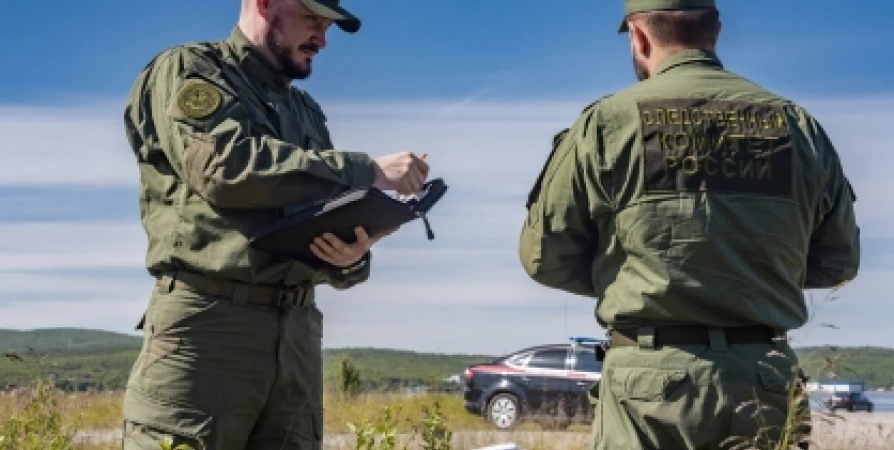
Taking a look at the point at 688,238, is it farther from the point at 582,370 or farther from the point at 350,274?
the point at 582,370

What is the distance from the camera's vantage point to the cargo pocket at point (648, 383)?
3.51m

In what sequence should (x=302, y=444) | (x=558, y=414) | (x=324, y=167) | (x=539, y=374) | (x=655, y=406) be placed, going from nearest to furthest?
(x=655, y=406), (x=324, y=167), (x=302, y=444), (x=558, y=414), (x=539, y=374)

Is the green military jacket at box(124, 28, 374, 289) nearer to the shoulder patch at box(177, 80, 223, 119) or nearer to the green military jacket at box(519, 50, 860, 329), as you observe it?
the shoulder patch at box(177, 80, 223, 119)

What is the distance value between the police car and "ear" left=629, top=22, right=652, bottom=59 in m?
→ 16.2

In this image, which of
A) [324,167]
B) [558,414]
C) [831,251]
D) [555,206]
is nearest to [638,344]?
[555,206]

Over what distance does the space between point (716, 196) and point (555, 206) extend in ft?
1.47

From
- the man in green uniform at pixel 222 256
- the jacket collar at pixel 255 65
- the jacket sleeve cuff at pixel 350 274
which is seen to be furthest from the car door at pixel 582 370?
the man in green uniform at pixel 222 256

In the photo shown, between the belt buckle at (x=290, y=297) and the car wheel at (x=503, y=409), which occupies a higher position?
the belt buckle at (x=290, y=297)

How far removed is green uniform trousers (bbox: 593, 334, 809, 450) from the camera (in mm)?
3492

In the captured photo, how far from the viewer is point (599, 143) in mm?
3643

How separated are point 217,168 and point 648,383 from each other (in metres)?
1.35

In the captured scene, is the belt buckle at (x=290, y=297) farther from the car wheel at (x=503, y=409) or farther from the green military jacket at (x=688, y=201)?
the car wheel at (x=503, y=409)

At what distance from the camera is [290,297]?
4.08 meters

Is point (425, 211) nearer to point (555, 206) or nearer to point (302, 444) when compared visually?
point (555, 206)
